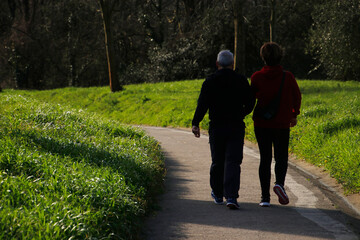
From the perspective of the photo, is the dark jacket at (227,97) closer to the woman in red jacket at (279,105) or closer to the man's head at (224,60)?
the man's head at (224,60)

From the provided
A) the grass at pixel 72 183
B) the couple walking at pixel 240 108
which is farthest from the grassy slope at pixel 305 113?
the grass at pixel 72 183

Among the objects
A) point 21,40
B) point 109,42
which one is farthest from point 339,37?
point 21,40

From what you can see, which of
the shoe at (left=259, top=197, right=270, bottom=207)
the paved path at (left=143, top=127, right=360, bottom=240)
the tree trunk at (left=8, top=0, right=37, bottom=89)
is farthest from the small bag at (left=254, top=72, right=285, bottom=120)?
the tree trunk at (left=8, top=0, right=37, bottom=89)

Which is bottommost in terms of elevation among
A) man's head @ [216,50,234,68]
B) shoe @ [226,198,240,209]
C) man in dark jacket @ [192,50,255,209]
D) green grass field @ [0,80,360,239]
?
shoe @ [226,198,240,209]

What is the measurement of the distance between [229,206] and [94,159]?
2.13 meters

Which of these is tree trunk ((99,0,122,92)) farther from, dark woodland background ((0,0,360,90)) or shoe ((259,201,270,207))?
shoe ((259,201,270,207))

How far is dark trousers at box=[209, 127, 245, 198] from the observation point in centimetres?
657

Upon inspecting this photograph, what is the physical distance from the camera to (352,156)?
8547 millimetres

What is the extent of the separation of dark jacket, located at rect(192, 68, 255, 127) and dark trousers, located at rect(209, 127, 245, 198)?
0.11 meters

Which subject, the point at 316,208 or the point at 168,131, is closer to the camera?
the point at 316,208

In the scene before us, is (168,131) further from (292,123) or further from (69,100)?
(69,100)

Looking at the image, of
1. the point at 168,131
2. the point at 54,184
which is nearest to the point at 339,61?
the point at 168,131

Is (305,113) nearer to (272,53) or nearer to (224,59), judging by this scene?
(272,53)

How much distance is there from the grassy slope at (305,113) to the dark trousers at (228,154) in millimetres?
2010
